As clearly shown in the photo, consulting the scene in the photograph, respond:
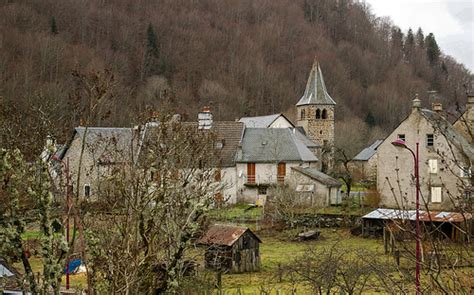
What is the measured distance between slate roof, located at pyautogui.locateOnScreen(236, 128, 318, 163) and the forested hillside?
3306 centimetres

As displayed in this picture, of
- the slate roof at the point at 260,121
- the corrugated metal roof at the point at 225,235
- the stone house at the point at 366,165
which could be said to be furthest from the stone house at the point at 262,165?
the stone house at the point at 366,165

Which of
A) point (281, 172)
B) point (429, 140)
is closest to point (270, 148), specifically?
point (281, 172)

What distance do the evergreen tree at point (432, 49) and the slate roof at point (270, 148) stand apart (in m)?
108

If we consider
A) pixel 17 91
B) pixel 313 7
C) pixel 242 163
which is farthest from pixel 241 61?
pixel 242 163

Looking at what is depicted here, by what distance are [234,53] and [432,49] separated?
50.4 metres

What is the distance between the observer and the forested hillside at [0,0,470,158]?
86.1 m

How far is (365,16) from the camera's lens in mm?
153500

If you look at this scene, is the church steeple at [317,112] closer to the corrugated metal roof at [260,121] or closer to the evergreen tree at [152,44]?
the corrugated metal roof at [260,121]

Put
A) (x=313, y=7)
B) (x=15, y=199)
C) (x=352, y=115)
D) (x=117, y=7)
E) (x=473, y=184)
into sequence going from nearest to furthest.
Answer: (x=15, y=199)
(x=473, y=184)
(x=352, y=115)
(x=117, y=7)
(x=313, y=7)

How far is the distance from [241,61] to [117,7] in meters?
28.8

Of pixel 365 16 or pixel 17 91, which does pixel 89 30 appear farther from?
pixel 365 16

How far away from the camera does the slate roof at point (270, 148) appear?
126ft

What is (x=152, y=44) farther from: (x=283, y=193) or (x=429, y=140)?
(x=429, y=140)

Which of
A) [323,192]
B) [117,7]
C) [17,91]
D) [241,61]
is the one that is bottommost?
[323,192]
